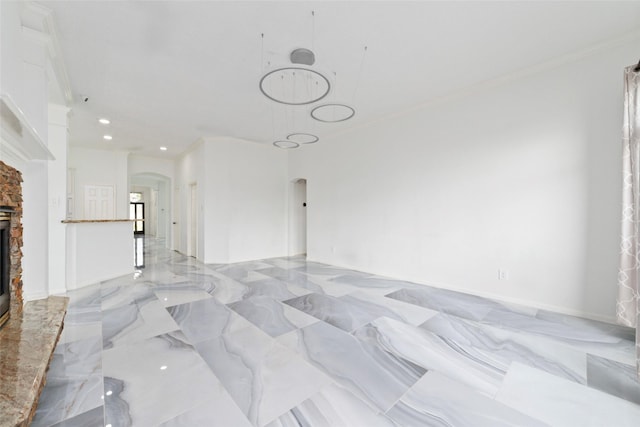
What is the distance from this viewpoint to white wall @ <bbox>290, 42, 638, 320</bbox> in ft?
10.0

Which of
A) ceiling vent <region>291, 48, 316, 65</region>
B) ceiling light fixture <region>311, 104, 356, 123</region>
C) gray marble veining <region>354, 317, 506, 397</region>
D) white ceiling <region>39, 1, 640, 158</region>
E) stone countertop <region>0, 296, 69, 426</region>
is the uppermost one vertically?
white ceiling <region>39, 1, 640, 158</region>

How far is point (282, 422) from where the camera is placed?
5.18ft

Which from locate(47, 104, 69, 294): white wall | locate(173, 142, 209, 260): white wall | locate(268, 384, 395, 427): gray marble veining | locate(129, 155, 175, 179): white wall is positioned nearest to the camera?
locate(268, 384, 395, 427): gray marble veining

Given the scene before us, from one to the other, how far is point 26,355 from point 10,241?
1237mm

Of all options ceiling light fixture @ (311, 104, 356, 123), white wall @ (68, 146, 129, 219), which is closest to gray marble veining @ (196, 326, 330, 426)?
ceiling light fixture @ (311, 104, 356, 123)

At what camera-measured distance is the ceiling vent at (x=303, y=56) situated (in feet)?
9.62

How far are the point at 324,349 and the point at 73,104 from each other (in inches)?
216

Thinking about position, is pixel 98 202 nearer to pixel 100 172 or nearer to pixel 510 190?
pixel 100 172

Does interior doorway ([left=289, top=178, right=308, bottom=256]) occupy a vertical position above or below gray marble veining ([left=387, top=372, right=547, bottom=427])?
above

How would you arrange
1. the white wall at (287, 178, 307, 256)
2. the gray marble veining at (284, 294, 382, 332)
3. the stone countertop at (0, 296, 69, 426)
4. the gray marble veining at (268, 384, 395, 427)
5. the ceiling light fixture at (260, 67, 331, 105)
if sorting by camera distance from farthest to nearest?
1. the white wall at (287, 178, 307, 256)
2. the ceiling light fixture at (260, 67, 331, 105)
3. the gray marble veining at (284, 294, 382, 332)
4. the gray marble veining at (268, 384, 395, 427)
5. the stone countertop at (0, 296, 69, 426)

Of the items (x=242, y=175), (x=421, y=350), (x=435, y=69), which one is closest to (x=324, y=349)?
(x=421, y=350)

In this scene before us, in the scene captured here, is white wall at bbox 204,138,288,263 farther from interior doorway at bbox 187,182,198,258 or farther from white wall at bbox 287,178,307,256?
interior doorway at bbox 187,182,198,258

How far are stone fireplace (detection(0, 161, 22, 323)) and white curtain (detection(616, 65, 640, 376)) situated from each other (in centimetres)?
546

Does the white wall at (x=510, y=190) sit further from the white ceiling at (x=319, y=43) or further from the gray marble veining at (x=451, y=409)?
the gray marble veining at (x=451, y=409)
